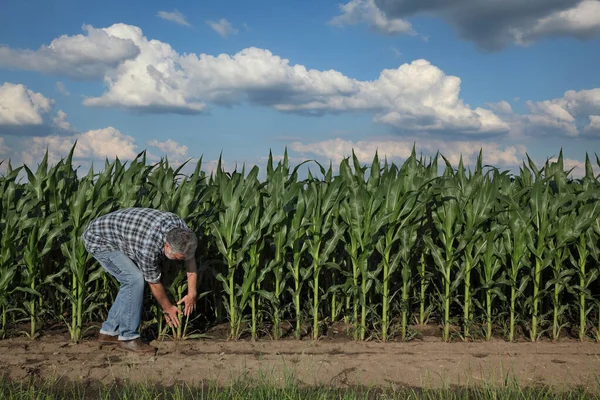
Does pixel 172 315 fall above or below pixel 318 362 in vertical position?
above

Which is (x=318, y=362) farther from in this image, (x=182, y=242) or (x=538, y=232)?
(x=538, y=232)

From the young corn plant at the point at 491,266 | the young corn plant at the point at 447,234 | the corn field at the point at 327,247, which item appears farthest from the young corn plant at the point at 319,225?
the young corn plant at the point at 491,266

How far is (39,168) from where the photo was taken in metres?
6.97

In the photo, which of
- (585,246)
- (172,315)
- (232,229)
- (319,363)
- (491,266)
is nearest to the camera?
(319,363)

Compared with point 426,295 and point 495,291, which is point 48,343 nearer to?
point 426,295

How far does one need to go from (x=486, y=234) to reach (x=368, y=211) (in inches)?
52.1

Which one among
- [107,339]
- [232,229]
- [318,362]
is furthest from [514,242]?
[107,339]

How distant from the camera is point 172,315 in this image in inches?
232

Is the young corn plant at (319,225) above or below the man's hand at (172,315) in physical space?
above

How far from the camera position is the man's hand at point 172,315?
19.2 ft

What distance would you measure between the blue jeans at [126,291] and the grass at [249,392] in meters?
0.68

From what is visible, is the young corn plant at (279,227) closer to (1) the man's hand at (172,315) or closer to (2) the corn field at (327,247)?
(2) the corn field at (327,247)

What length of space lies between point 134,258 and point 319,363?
80.7 inches

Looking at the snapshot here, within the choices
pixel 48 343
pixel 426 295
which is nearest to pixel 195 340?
pixel 48 343
